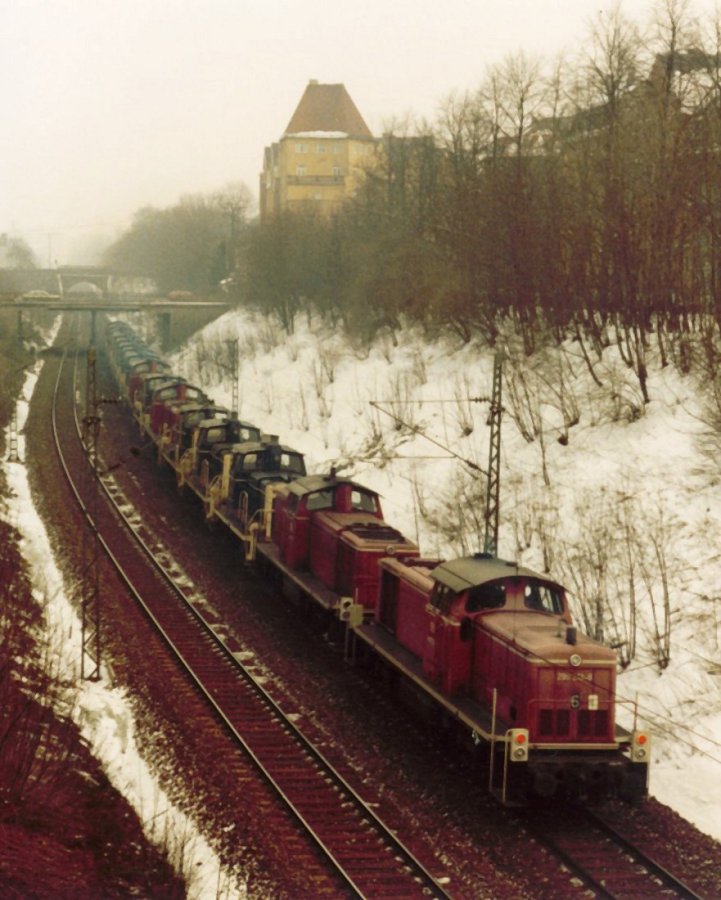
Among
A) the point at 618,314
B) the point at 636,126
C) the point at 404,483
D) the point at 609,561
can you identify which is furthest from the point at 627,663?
the point at 636,126

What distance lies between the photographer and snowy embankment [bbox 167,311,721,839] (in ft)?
61.3

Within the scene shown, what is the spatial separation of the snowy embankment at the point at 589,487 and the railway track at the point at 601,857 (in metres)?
1.55

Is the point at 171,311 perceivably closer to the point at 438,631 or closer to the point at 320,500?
the point at 320,500

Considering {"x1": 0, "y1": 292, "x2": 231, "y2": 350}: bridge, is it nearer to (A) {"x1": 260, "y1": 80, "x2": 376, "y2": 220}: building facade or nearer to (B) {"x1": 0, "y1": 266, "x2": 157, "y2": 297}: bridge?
(A) {"x1": 260, "y1": 80, "x2": 376, "y2": 220}: building facade

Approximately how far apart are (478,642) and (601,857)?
142 inches

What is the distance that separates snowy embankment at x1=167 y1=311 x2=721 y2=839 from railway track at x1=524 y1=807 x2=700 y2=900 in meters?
1.55

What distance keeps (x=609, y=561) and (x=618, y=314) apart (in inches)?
543

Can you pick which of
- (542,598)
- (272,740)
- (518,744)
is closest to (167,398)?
(272,740)

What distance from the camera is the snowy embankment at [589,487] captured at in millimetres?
18672

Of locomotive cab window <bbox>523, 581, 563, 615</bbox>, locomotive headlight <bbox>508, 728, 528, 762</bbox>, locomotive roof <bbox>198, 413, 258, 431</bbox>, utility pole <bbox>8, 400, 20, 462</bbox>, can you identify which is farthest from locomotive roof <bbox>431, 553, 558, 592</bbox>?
utility pole <bbox>8, 400, 20, 462</bbox>

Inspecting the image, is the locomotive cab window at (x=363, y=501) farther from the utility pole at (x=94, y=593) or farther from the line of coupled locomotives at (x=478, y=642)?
the utility pole at (x=94, y=593)

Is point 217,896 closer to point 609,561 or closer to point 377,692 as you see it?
point 377,692

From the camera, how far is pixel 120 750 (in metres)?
17.3

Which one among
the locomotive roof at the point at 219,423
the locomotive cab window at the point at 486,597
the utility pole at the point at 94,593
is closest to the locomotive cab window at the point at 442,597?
the locomotive cab window at the point at 486,597
